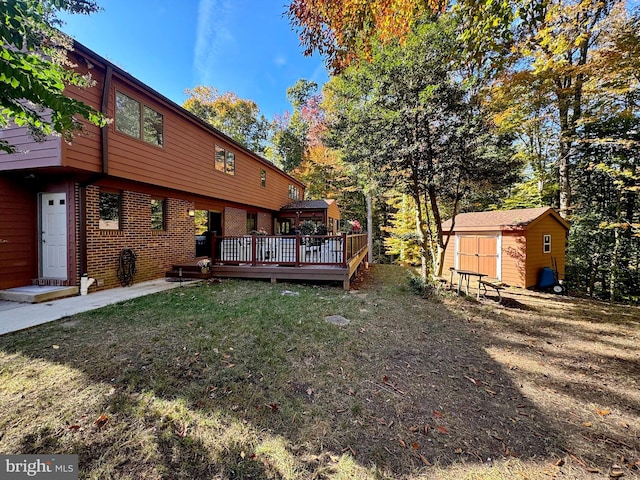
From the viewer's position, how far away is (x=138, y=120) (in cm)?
746

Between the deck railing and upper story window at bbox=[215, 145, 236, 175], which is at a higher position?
upper story window at bbox=[215, 145, 236, 175]

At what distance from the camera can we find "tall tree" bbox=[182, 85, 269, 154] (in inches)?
900

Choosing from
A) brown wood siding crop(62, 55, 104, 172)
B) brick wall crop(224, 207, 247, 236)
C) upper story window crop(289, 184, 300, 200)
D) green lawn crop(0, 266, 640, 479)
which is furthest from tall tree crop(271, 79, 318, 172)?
green lawn crop(0, 266, 640, 479)

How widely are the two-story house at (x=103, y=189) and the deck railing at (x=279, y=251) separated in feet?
6.21

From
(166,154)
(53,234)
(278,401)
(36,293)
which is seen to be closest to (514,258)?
(278,401)

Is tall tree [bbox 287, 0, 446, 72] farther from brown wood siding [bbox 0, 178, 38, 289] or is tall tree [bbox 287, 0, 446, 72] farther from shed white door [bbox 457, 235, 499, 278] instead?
shed white door [bbox 457, 235, 499, 278]

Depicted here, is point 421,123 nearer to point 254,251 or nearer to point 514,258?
point 254,251

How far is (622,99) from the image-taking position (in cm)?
848

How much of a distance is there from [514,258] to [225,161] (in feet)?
40.2

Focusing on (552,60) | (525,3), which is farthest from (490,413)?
(552,60)

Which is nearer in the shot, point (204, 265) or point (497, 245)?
point (204, 265)

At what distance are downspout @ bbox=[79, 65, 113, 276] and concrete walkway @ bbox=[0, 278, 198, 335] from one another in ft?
3.02

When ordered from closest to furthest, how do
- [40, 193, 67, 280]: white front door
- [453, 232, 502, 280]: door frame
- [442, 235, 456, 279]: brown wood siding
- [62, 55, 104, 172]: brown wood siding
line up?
[62, 55, 104, 172]: brown wood siding, [40, 193, 67, 280]: white front door, [453, 232, 502, 280]: door frame, [442, 235, 456, 279]: brown wood siding

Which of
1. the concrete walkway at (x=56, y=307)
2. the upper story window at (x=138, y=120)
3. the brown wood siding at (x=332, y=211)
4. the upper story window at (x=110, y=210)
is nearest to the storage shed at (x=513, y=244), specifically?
the brown wood siding at (x=332, y=211)
